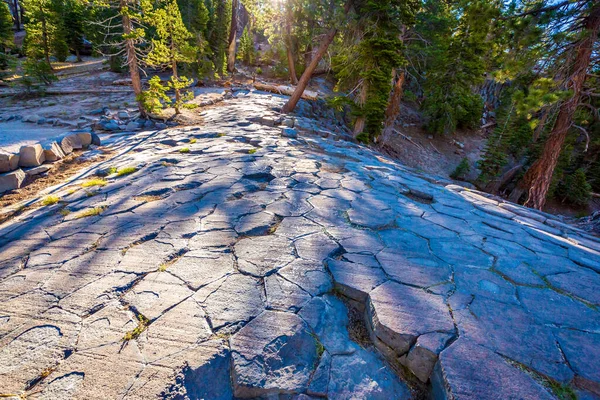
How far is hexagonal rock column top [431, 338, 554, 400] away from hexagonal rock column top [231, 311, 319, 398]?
0.69 m

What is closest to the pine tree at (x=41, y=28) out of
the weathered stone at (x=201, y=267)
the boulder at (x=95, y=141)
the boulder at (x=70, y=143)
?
the boulder at (x=95, y=141)

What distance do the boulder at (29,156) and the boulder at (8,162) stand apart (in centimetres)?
14

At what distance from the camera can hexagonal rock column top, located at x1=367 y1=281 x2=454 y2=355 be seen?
1.63 meters

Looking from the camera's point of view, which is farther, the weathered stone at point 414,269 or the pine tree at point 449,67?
the pine tree at point 449,67

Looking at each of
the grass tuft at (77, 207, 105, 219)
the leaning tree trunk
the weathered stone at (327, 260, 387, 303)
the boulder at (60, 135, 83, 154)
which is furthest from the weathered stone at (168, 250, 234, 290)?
the leaning tree trunk

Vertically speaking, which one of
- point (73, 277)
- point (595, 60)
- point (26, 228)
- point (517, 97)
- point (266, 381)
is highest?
point (595, 60)

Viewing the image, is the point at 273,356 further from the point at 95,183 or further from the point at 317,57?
the point at 317,57

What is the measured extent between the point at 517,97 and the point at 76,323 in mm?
8880

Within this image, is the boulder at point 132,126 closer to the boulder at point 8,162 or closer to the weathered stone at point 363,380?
the boulder at point 8,162

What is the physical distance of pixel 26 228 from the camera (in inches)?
121

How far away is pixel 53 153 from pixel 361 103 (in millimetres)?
10183

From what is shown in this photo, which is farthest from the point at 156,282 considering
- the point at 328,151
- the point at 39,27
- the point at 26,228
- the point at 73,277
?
the point at 39,27

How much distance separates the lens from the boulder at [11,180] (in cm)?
469

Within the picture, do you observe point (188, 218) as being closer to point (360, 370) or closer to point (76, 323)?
point (76, 323)
